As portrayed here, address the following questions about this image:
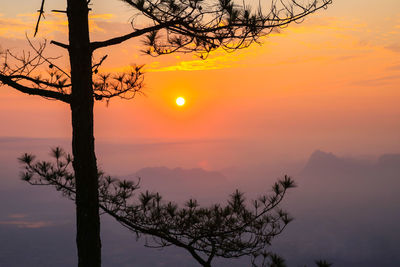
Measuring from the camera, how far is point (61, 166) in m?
5.63

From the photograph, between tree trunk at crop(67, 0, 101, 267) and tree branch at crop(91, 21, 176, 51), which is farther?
→ tree branch at crop(91, 21, 176, 51)

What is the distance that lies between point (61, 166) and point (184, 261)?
177 m

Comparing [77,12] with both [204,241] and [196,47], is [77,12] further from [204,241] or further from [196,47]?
[204,241]

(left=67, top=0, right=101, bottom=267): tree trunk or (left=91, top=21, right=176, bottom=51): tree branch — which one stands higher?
(left=91, top=21, right=176, bottom=51): tree branch

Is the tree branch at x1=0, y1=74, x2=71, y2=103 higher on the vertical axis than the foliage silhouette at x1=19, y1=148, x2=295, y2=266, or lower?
higher

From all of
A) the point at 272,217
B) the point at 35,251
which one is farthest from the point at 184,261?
the point at 272,217

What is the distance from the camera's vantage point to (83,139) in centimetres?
452

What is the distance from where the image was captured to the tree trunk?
4.53 metres

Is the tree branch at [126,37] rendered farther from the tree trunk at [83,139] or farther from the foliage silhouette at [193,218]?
the foliage silhouette at [193,218]

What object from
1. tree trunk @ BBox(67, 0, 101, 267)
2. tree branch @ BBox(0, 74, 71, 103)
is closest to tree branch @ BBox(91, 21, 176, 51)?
tree trunk @ BBox(67, 0, 101, 267)

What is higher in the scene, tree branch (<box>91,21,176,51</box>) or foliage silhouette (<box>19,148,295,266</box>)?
tree branch (<box>91,21,176,51</box>)

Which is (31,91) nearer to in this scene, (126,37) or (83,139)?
(83,139)

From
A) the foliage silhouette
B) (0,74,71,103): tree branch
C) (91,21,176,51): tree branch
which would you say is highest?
(91,21,176,51): tree branch

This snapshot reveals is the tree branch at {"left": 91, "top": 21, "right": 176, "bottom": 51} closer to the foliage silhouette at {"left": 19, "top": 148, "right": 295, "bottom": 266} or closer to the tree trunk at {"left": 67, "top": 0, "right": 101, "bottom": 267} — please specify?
the tree trunk at {"left": 67, "top": 0, "right": 101, "bottom": 267}
